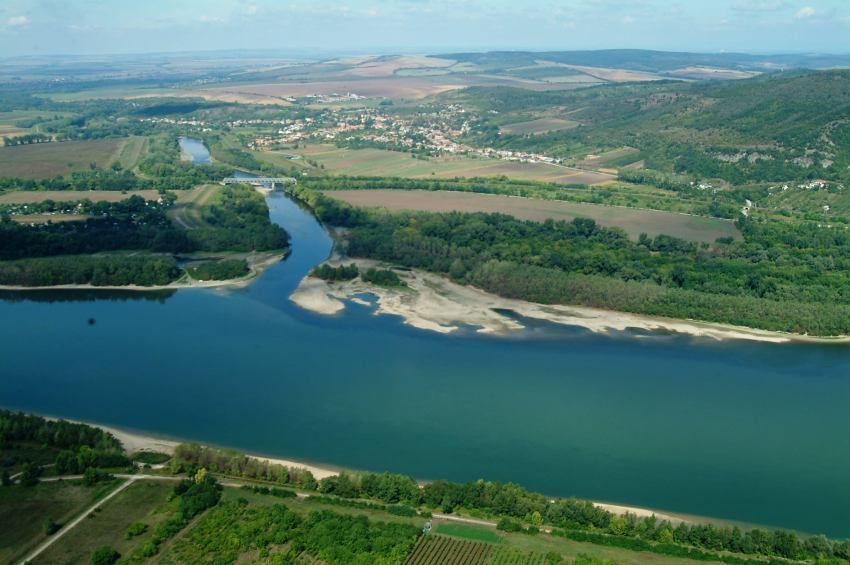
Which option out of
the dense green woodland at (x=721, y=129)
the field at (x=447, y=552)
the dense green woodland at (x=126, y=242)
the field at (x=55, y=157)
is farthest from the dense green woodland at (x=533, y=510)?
the field at (x=55, y=157)

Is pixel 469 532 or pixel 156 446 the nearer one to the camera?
pixel 469 532

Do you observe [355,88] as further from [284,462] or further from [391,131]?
[284,462]

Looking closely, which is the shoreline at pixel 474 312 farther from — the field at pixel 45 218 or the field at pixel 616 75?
the field at pixel 616 75

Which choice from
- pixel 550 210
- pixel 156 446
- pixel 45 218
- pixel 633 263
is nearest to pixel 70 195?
pixel 45 218

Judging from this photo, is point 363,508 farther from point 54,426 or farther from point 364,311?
point 364,311

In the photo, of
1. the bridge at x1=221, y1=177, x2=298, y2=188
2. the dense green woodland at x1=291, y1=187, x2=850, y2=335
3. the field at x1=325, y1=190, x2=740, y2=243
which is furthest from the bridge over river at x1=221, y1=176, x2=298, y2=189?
the dense green woodland at x1=291, y1=187, x2=850, y2=335

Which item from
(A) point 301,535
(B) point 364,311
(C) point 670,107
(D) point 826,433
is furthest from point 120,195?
(C) point 670,107

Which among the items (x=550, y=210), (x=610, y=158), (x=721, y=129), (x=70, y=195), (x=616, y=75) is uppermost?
(x=616, y=75)
